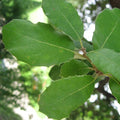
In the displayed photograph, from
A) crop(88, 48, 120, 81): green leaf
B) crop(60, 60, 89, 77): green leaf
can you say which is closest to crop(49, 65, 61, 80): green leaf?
crop(60, 60, 89, 77): green leaf

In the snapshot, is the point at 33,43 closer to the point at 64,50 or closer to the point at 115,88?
the point at 64,50

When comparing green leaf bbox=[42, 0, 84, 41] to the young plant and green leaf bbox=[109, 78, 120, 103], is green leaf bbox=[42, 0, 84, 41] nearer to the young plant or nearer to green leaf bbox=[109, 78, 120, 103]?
the young plant

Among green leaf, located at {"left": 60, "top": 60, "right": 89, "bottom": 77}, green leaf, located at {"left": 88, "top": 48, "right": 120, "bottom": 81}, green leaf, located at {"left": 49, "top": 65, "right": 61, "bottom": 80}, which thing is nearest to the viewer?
green leaf, located at {"left": 88, "top": 48, "right": 120, "bottom": 81}

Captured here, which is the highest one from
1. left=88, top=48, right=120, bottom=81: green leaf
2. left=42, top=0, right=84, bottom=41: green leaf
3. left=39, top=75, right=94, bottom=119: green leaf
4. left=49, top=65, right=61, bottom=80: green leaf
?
left=42, top=0, right=84, bottom=41: green leaf

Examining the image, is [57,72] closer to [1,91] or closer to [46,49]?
[46,49]

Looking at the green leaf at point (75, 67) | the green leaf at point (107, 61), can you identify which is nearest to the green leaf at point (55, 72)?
the green leaf at point (75, 67)

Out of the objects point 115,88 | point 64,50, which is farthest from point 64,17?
point 115,88

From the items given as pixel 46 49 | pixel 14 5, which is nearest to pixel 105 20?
pixel 46 49
